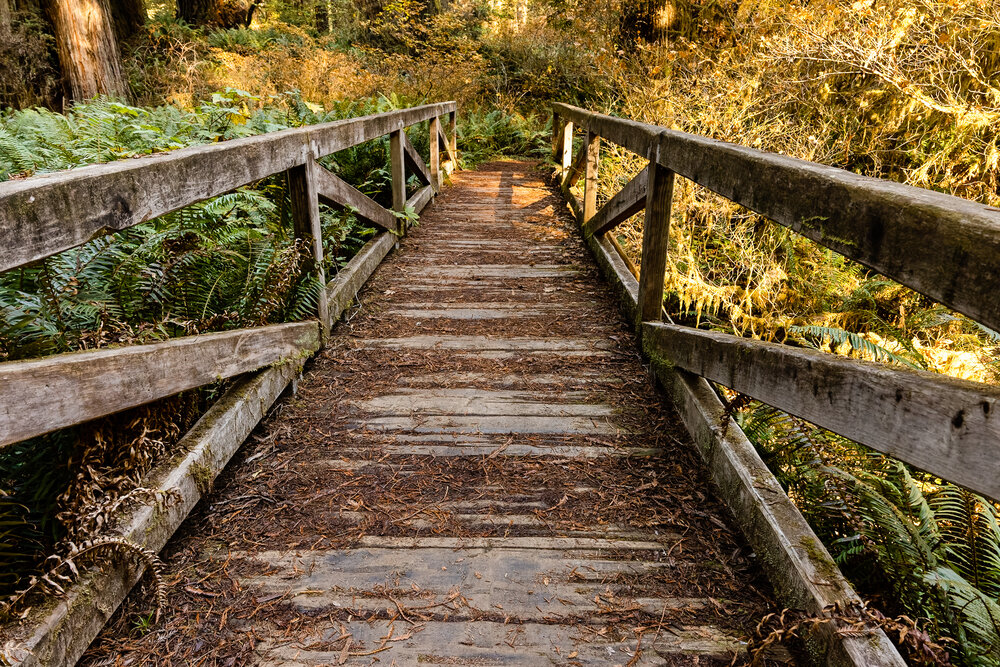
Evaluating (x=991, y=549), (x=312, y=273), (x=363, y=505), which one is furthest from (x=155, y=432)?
(x=991, y=549)

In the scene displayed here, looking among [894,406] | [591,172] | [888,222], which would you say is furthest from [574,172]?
[894,406]

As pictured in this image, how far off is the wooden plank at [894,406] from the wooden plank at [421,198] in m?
4.96

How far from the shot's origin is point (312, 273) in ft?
11.4

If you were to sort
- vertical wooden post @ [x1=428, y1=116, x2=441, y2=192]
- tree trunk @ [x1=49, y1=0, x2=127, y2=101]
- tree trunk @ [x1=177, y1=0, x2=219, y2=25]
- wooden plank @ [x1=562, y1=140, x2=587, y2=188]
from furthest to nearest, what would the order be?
1. tree trunk @ [x1=177, y1=0, x2=219, y2=25]
2. vertical wooden post @ [x1=428, y1=116, x2=441, y2=192]
3. tree trunk @ [x1=49, y1=0, x2=127, y2=101]
4. wooden plank @ [x1=562, y1=140, x2=587, y2=188]

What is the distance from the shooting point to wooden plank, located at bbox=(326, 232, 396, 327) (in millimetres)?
4016

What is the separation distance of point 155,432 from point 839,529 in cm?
262

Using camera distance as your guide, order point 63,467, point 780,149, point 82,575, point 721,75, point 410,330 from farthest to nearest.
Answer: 1. point 721,75
2. point 780,149
3. point 410,330
4. point 63,467
5. point 82,575

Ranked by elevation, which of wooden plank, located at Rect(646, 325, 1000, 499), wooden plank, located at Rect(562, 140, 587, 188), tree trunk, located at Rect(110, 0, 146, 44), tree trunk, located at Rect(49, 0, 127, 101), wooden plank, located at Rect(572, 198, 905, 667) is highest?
tree trunk, located at Rect(110, 0, 146, 44)

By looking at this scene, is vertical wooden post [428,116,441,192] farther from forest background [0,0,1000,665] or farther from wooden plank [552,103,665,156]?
wooden plank [552,103,665,156]

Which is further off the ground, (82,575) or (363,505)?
(82,575)

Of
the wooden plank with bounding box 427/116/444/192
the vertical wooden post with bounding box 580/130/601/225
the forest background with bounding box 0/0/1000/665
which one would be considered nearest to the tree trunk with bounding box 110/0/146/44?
the forest background with bounding box 0/0/1000/665

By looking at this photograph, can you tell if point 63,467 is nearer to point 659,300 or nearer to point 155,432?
point 155,432

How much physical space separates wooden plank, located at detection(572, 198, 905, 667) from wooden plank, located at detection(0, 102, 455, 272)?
7.14 feet

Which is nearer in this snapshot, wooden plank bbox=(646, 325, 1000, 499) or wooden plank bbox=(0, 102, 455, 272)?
wooden plank bbox=(646, 325, 1000, 499)
